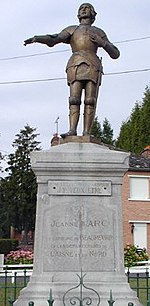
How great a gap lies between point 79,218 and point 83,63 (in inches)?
86.9

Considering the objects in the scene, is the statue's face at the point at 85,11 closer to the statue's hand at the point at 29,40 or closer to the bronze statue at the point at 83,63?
the bronze statue at the point at 83,63

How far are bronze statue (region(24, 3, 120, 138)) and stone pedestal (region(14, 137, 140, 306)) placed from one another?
0.72m

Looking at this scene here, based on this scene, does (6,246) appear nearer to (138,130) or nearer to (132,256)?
(132,256)

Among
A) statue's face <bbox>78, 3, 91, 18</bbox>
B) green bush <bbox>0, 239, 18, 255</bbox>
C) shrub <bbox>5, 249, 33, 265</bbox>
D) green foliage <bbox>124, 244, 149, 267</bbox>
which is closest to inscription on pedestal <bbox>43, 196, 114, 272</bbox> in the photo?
statue's face <bbox>78, 3, 91, 18</bbox>

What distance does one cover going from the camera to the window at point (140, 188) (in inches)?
1410

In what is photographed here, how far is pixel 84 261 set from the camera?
787cm

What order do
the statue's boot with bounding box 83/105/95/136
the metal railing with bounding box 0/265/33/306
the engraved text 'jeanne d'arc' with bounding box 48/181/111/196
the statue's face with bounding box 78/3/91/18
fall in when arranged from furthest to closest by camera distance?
1. the metal railing with bounding box 0/265/33/306
2. the statue's face with bounding box 78/3/91/18
3. the statue's boot with bounding box 83/105/95/136
4. the engraved text 'jeanne d'arc' with bounding box 48/181/111/196

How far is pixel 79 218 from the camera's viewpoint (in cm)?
796

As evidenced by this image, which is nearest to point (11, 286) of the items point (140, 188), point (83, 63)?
point (83, 63)

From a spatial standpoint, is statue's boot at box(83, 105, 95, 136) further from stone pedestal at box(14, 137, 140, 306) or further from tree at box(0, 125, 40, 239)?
tree at box(0, 125, 40, 239)

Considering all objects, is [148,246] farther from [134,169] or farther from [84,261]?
[84,261]

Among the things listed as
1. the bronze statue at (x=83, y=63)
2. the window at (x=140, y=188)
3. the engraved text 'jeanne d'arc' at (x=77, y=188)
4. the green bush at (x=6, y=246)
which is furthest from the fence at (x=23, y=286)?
the green bush at (x=6, y=246)

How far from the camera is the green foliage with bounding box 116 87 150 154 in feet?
194

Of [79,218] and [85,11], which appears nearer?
[79,218]
